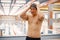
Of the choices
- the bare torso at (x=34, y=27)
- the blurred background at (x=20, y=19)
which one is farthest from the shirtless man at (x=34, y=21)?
the blurred background at (x=20, y=19)

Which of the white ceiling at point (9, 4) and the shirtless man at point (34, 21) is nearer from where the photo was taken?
the shirtless man at point (34, 21)

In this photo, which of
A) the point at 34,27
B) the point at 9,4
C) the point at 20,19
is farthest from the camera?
the point at 9,4

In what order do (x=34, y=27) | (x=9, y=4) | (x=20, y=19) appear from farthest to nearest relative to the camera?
1. (x=9, y=4)
2. (x=20, y=19)
3. (x=34, y=27)

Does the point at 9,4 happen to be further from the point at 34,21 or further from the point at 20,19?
the point at 34,21

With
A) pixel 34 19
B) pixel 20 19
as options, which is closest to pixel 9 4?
pixel 20 19

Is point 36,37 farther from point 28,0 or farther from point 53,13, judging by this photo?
point 53,13

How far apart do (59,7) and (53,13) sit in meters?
0.39

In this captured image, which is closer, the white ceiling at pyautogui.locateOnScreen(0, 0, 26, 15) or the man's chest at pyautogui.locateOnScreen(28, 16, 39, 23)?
the man's chest at pyautogui.locateOnScreen(28, 16, 39, 23)

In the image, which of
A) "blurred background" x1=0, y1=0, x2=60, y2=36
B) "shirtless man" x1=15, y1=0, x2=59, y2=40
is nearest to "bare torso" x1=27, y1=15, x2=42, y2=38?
"shirtless man" x1=15, y1=0, x2=59, y2=40

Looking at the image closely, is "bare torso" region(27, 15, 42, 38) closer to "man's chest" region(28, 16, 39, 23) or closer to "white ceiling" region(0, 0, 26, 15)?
"man's chest" region(28, 16, 39, 23)

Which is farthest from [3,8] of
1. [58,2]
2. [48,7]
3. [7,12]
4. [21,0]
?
[58,2]

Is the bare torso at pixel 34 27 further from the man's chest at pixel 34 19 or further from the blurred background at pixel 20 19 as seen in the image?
the blurred background at pixel 20 19

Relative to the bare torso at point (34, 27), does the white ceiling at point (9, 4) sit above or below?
above

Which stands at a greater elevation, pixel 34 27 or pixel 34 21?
pixel 34 21
